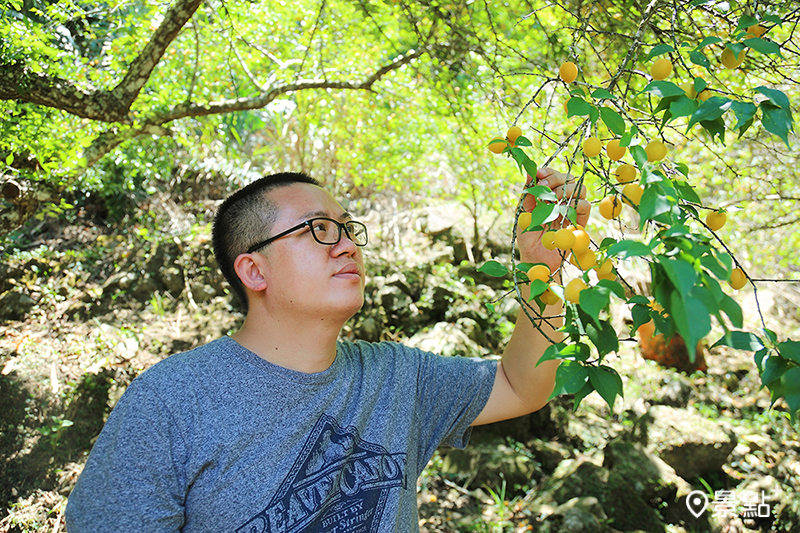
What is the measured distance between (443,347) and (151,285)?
3.12 meters

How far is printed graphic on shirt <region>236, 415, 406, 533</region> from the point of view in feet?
4.12

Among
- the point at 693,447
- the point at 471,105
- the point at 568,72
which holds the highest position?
the point at 471,105

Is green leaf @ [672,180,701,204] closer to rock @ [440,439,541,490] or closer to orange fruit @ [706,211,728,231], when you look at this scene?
orange fruit @ [706,211,728,231]

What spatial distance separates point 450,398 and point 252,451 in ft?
2.19

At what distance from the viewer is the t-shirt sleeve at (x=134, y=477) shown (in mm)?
1124

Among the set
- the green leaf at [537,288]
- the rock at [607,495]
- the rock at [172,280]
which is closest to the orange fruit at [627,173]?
the green leaf at [537,288]

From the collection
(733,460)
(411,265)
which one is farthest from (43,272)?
(733,460)

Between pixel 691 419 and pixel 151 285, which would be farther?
pixel 151 285

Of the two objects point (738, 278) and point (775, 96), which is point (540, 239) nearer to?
point (738, 278)

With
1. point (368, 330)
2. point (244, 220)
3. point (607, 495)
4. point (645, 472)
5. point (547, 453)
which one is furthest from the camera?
point (368, 330)

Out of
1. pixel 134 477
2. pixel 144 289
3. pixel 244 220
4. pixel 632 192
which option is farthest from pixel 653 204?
pixel 144 289

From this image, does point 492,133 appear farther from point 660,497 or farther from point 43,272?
point 43,272

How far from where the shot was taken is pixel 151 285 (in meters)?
5.46

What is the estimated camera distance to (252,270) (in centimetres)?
157
